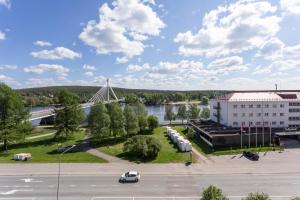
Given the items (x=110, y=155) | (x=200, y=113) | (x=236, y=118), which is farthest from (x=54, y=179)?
(x=200, y=113)

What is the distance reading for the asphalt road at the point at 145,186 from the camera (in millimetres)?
32250

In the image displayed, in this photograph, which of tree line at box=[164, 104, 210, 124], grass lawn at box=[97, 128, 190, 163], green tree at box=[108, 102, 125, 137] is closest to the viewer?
grass lawn at box=[97, 128, 190, 163]

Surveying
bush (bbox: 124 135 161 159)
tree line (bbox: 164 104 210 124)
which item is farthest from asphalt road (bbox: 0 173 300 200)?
tree line (bbox: 164 104 210 124)

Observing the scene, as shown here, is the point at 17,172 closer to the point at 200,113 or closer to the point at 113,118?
the point at 113,118

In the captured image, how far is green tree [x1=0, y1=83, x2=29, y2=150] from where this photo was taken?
5710 cm

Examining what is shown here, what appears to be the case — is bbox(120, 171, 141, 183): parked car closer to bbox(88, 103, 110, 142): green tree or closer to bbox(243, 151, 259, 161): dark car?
bbox(243, 151, 259, 161): dark car

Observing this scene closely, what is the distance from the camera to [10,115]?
2328 inches

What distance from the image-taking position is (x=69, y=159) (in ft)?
159

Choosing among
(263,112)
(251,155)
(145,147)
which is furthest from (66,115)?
(263,112)

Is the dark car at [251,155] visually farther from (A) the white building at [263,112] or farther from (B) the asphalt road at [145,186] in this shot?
(A) the white building at [263,112]

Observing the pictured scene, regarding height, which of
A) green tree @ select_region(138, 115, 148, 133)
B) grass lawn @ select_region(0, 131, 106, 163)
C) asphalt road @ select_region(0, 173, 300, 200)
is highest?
green tree @ select_region(138, 115, 148, 133)

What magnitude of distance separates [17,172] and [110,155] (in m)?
15.7

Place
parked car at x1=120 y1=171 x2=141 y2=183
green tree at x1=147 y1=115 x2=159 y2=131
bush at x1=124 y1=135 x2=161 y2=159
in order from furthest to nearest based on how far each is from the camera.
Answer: green tree at x1=147 y1=115 x2=159 y2=131 < bush at x1=124 y1=135 x2=161 y2=159 < parked car at x1=120 y1=171 x2=141 y2=183

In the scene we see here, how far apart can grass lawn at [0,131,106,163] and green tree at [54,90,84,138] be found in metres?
2.86
